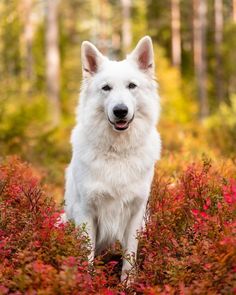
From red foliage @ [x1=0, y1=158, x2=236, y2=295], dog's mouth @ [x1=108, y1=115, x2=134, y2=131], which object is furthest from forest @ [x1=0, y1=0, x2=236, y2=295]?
dog's mouth @ [x1=108, y1=115, x2=134, y2=131]

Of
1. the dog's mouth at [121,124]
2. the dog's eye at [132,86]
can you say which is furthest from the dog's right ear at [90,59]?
the dog's mouth at [121,124]

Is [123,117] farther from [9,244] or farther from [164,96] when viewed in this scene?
[164,96]

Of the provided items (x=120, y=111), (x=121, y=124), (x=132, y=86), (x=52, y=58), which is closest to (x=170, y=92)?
(x=52, y=58)

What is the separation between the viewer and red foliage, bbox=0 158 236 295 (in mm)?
3465

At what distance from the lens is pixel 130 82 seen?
5.17m

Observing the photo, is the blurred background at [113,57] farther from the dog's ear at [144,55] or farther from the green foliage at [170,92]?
the dog's ear at [144,55]

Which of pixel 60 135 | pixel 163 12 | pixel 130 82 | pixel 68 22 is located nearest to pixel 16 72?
pixel 68 22

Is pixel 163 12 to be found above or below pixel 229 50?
above

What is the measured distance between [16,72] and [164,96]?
17938 millimetres

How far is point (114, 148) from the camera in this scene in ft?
17.0

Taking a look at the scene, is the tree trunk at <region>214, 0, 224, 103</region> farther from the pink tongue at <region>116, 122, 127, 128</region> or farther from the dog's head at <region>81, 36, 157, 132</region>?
the pink tongue at <region>116, 122, 127, 128</region>

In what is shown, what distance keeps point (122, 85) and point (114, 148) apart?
22.3 inches

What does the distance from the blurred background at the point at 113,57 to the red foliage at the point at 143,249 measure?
1439 mm

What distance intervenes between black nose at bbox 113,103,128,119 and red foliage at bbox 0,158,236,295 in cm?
90
